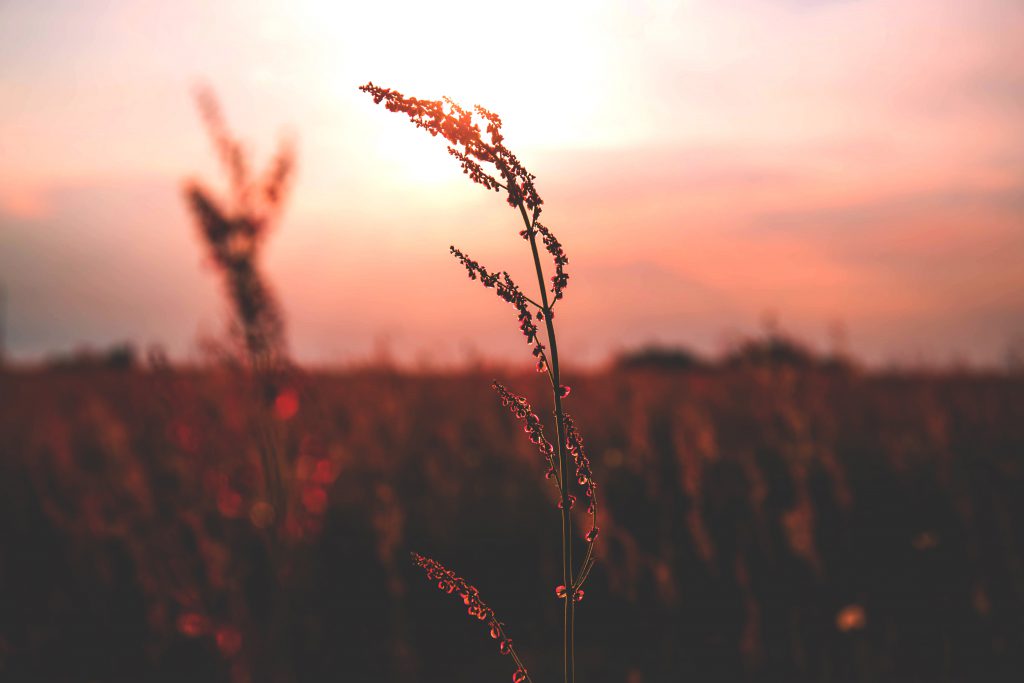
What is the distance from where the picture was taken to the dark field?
139 inches

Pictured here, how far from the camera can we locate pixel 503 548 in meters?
4.66

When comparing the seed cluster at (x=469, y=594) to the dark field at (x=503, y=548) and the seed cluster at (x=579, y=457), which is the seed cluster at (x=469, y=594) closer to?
the seed cluster at (x=579, y=457)

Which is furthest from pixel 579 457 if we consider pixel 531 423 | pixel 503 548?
pixel 503 548

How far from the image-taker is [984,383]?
8.28 m

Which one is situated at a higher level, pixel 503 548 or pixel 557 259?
pixel 557 259

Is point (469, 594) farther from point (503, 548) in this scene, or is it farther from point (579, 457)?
point (503, 548)

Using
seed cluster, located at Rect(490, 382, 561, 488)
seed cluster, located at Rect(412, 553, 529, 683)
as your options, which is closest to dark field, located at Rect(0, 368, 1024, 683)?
seed cluster, located at Rect(412, 553, 529, 683)

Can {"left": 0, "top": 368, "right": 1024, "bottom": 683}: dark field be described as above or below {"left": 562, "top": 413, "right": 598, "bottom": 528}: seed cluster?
below

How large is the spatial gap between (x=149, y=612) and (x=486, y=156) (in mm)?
4253

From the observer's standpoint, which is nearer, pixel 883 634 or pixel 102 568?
pixel 883 634

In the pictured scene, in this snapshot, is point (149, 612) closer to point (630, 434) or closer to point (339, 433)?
point (339, 433)

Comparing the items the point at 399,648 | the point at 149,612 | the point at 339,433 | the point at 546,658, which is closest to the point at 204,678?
the point at 149,612

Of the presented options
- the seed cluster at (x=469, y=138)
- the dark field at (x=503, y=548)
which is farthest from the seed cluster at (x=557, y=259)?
the dark field at (x=503, y=548)

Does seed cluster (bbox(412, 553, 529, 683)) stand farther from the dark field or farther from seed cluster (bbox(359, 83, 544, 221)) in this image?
the dark field
